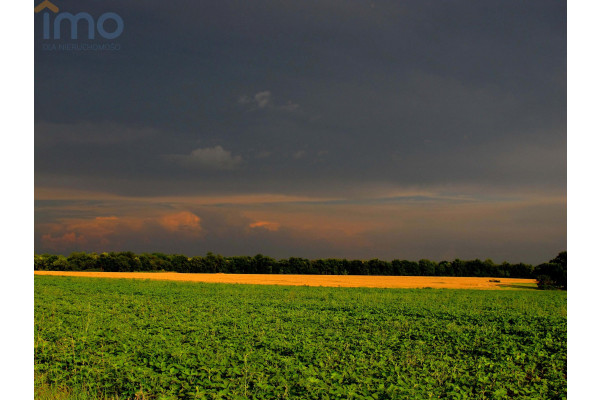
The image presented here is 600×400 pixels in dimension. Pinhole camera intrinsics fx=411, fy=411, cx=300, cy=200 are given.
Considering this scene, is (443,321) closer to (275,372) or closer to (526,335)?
(526,335)

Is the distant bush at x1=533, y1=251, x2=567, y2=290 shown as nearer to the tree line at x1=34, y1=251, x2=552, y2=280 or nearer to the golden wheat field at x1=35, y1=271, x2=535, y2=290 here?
the golden wheat field at x1=35, y1=271, x2=535, y2=290

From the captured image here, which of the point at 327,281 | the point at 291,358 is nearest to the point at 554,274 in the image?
the point at 327,281

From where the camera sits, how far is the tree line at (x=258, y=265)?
240 feet

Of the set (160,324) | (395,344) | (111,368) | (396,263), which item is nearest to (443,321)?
(395,344)

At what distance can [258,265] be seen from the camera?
75438mm

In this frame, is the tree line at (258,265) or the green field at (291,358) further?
the tree line at (258,265)

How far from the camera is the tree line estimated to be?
73.0 m

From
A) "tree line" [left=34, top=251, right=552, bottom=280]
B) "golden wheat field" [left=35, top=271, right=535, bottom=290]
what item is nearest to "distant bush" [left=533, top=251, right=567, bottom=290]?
"golden wheat field" [left=35, top=271, right=535, bottom=290]

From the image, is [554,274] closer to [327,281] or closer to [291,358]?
[327,281]

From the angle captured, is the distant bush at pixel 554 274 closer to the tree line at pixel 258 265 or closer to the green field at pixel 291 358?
the tree line at pixel 258 265

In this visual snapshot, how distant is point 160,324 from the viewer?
15484mm

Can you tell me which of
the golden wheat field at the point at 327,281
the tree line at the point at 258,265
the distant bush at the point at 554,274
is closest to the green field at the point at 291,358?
the golden wheat field at the point at 327,281

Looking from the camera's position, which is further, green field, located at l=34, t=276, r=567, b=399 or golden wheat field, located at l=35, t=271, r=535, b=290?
golden wheat field, located at l=35, t=271, r=535, b=290
